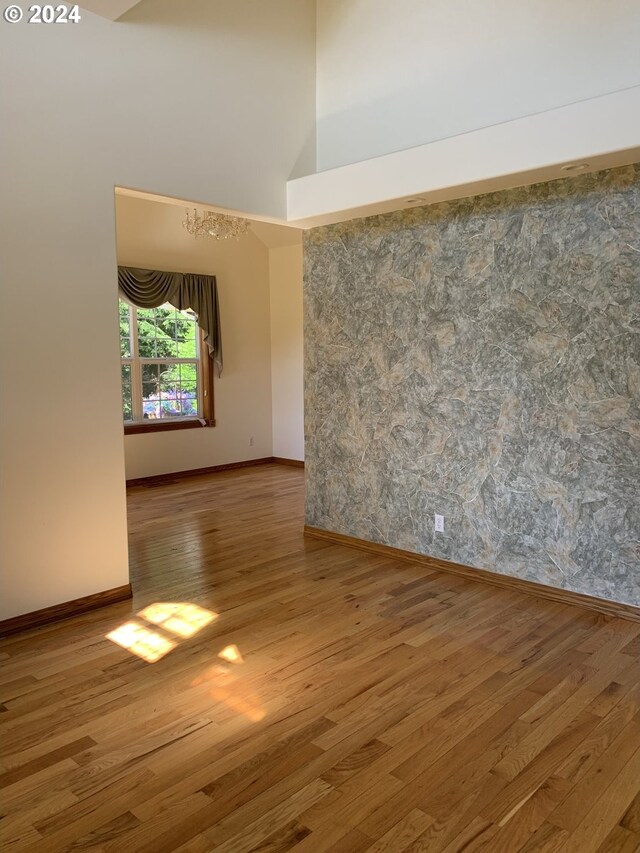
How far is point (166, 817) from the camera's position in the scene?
2.00 meters

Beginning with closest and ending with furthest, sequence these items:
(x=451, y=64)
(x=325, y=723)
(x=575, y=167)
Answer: (x=325, y=723) → (x=575, y=167) → (x=451, y=64)

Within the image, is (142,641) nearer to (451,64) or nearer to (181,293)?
(451,64)

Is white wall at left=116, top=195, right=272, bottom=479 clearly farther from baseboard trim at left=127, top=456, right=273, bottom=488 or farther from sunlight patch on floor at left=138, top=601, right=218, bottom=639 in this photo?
sunlight patch on floor at left=138, top=601, right=218, bottom=639

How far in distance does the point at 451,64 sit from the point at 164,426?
483 cm

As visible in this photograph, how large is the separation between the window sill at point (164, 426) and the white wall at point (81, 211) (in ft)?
11.0

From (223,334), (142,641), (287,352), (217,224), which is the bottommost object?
(142,641)

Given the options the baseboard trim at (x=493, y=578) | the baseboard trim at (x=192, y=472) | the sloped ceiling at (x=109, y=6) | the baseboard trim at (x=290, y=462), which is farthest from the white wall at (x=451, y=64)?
the baseboard trim at (x=290, y=462)

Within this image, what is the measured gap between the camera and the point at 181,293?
727 cm

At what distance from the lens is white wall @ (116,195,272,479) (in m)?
6.94

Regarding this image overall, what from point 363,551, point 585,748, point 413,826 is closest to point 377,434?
point 363,551

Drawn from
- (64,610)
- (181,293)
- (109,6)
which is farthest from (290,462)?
(109,6)

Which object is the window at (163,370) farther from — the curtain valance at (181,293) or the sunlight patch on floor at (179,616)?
the sunlight patch on floor at (179,616)

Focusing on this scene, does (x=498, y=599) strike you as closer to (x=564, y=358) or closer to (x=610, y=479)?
(x=610, y=479)

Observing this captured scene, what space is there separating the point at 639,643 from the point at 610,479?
0.85 meters
